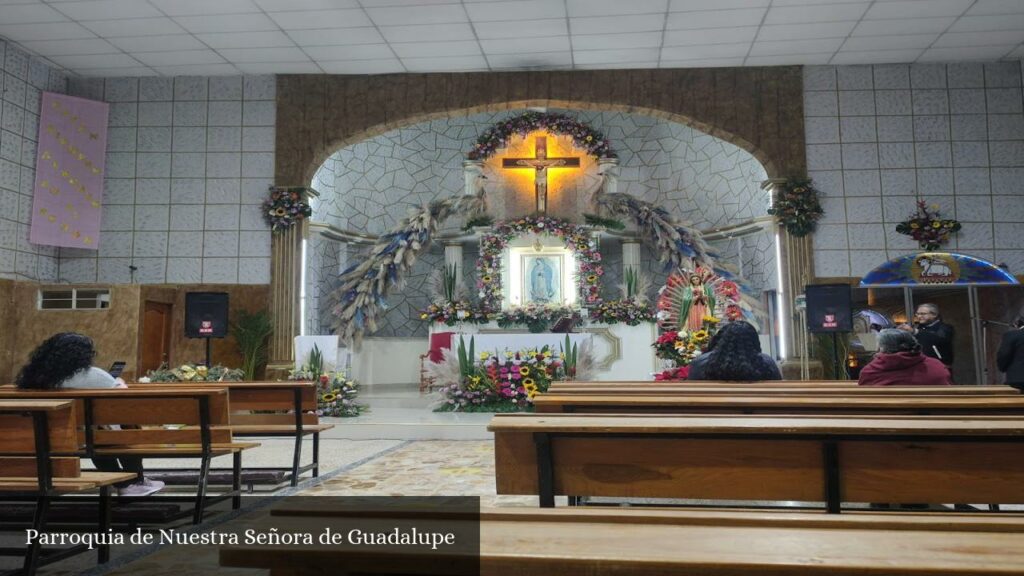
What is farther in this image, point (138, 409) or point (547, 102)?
point (547, 102)

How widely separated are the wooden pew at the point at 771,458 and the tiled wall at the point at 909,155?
7.41 meters

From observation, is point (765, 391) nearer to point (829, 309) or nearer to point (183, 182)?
point (829, 309)

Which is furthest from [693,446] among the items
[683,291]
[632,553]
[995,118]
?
[995,118]

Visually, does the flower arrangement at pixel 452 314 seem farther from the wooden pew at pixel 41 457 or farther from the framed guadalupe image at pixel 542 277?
the wooden pew at pixel 41 457

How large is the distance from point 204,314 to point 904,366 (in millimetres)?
7141

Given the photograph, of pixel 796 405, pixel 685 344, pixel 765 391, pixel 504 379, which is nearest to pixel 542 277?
pixel 504 379

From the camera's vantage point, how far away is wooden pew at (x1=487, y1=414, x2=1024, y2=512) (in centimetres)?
195

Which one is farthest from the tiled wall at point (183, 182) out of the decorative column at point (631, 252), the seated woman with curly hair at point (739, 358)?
the seated woman with curly hair at point (739, 358)

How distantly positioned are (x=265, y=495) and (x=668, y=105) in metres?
7.16

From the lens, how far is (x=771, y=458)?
2.05 m

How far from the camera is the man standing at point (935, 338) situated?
618cm

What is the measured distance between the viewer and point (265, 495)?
4.20m

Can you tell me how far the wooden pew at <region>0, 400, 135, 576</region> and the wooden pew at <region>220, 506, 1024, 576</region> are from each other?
1787 mm

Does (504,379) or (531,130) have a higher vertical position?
(531,130)
